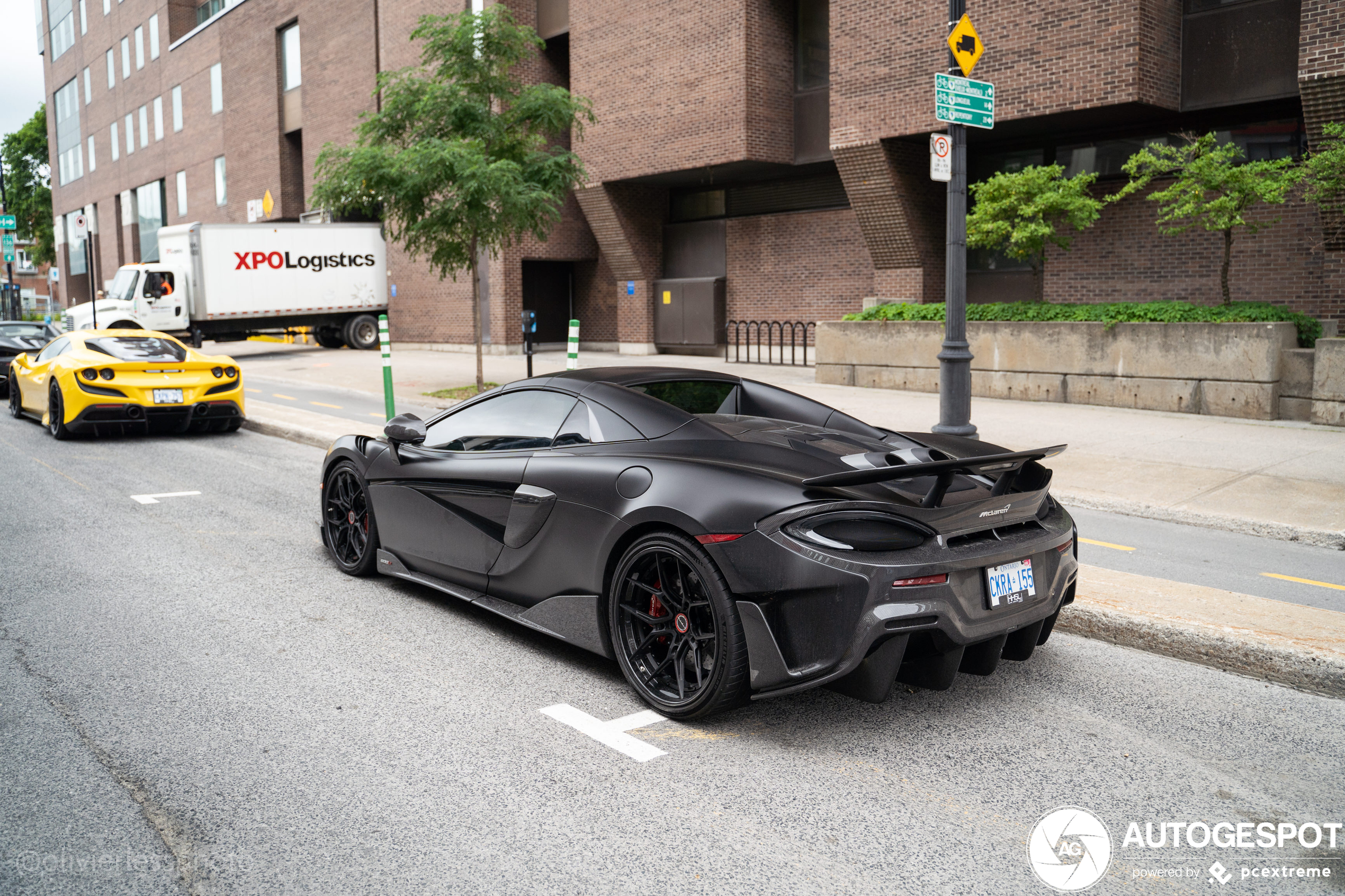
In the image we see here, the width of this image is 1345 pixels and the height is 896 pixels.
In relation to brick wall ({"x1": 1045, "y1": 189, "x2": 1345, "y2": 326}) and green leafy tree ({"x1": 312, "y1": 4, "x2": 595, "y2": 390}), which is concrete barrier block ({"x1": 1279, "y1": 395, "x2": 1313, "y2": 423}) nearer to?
brick wall ({"x1": 1045, "y1": 189, "x2": 1345, "y2": 326})

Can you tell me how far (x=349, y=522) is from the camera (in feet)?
21.1

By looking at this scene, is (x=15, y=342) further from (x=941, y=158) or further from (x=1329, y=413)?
(x=1329, y=413)

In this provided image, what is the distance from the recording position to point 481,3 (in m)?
28.6

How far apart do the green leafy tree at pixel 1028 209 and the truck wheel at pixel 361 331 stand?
2070 cm

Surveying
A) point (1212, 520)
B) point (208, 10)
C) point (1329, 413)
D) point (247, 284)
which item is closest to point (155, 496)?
point (1212, 520)

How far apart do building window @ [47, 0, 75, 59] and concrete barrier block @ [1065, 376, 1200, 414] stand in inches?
2826

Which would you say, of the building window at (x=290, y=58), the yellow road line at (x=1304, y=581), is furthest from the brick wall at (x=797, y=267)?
the building window at (x=290, y=58)

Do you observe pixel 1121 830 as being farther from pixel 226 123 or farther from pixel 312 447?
pixel 226 123

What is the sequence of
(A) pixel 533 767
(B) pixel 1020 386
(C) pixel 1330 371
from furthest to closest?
1. (B) pixel 1020 386
2. (C) pixel 1330 371
3. (A) pixel 533 767

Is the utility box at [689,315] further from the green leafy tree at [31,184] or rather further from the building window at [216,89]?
the green leafy tree at [31,184]

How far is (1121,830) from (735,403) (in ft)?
9.11

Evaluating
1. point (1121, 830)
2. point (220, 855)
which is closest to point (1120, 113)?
point (1121, 830)

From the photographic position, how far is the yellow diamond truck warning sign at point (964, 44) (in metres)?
10.5

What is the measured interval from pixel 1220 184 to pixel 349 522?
1272cm
